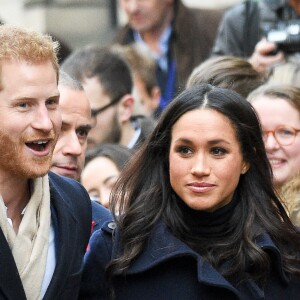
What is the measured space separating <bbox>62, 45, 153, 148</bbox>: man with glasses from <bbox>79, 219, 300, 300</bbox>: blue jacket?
2331mm

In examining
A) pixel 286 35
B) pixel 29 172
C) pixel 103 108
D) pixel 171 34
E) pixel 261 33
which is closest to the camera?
pixel 29 172

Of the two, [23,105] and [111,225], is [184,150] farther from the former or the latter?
[23,105]

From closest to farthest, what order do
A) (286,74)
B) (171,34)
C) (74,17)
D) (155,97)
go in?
(286,74) → (155,97) → (171,34) → (74,17)

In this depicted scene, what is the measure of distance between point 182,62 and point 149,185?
11.1 feet

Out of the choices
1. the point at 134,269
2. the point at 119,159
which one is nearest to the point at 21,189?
the point at 134,269

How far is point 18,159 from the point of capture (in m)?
4.62

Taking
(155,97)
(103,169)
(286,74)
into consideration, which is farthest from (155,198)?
(155,97)

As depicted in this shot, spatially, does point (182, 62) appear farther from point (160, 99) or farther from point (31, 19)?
point (31, 19)

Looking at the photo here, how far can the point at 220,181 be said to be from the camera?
5117 mm

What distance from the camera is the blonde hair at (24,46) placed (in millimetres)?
4609

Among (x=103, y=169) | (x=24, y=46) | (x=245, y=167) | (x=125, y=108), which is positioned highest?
(x=24, y=46)

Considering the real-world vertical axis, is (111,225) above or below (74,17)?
above

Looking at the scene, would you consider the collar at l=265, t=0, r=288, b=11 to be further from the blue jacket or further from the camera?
the blue jacket

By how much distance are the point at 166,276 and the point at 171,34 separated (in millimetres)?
3940
